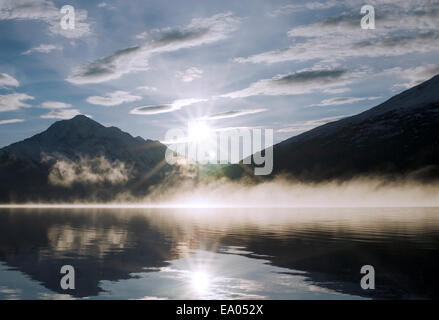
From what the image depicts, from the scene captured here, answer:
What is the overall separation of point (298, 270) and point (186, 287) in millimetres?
8164

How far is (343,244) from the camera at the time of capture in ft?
125

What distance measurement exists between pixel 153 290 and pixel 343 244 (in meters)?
23.0

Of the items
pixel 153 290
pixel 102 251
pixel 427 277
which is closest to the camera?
pixel 153 290

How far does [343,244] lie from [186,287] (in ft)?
69.9

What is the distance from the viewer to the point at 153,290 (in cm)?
2106

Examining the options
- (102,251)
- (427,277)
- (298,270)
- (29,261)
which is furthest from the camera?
(102,251)
